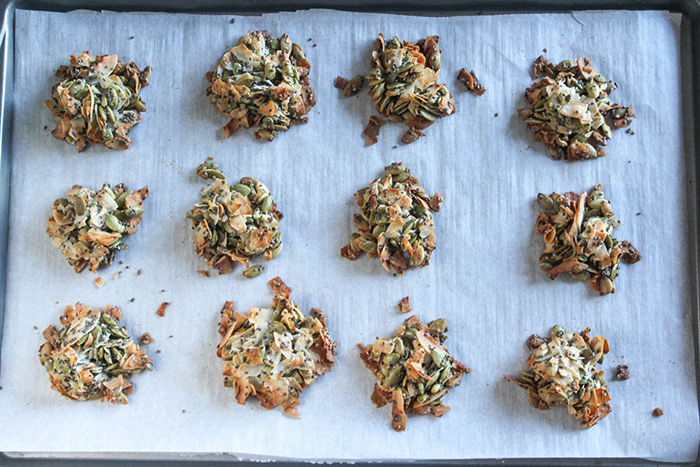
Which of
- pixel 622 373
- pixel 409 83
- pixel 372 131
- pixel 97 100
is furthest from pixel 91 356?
pixel 622 373

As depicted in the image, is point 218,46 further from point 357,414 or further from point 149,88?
point 357,414

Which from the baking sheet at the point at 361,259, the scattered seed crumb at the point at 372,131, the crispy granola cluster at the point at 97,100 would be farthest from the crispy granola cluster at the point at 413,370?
the crispy granola cluster at the point at 97,100

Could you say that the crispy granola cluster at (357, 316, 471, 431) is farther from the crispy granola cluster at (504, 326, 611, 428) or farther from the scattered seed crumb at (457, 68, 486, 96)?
the scattered seed crumb at (457, 68, 486, 96)

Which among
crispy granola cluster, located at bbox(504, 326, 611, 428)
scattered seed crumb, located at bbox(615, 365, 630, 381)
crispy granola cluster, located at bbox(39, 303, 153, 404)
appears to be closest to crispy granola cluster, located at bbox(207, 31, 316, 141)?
crispy granola cluster, located at bbox(39, 303, 153, 404)

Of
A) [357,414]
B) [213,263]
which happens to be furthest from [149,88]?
[357,414]

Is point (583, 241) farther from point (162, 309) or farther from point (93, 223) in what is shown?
point (93, 223)
